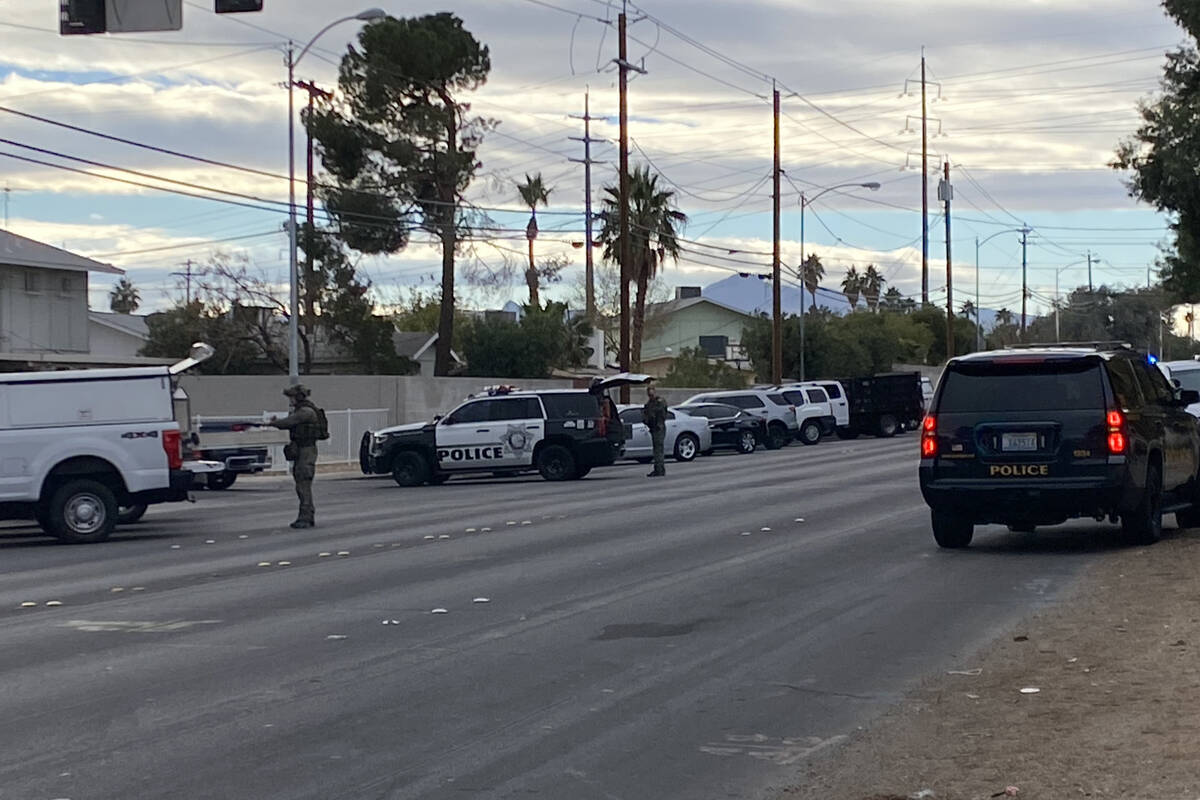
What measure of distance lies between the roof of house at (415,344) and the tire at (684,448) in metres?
25.3

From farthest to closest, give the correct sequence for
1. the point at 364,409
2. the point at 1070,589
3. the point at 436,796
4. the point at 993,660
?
the point at 364,409
the point at 1070,589
the point at 993,660
the point at 436,796

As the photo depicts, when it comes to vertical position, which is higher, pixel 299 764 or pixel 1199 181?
pixel 1199 181

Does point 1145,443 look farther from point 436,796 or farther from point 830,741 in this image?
point 436,796

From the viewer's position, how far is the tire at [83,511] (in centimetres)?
1981

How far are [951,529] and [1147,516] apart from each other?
1.90m

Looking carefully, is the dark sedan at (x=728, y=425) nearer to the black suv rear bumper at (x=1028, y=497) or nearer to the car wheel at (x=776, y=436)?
the car wheel at (x=776, y=436)

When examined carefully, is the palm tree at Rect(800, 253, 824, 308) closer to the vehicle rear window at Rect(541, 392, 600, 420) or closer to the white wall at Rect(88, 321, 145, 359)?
the white wall at Rect(88, 321, 145, 359)

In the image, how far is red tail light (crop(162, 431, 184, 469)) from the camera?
66.4 ft

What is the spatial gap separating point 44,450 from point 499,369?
40392 millimetres

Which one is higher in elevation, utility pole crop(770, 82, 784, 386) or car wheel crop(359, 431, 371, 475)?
utility pole crop(770, 82, 784, 386)

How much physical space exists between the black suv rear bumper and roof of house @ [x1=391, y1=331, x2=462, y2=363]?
162ft

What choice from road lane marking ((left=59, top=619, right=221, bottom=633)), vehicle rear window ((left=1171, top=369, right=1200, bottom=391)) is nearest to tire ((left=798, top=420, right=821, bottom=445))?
vehicle rear window ((left=1171, top=369, right=1200, bottom=391))

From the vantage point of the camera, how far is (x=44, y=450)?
1973 cm

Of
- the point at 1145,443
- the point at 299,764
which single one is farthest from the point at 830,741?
the point at 1145,443
